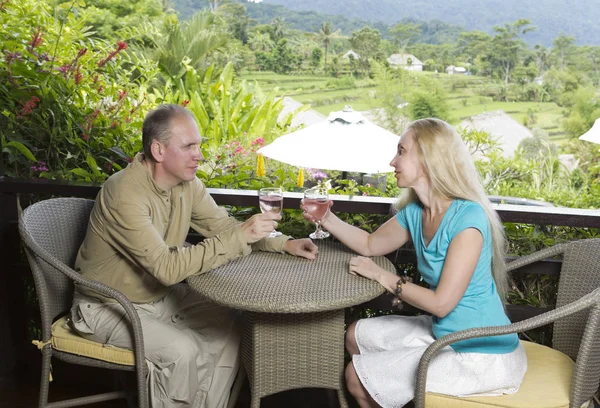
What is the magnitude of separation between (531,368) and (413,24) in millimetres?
13325

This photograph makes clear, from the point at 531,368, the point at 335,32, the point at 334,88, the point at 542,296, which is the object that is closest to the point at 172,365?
the point at 531,368

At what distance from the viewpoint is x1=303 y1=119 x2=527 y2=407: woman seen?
1.78 m

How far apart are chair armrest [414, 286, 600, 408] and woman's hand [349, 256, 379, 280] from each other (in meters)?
0.27

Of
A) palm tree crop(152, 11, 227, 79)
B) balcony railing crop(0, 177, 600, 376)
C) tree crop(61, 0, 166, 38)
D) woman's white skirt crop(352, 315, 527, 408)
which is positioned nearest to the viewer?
woman's white skirt crop(352, 315, 527, 408)

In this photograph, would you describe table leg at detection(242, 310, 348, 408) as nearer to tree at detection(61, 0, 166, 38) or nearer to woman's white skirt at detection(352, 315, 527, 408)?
woman's white skirt at detection(352, 315, 527, 408)

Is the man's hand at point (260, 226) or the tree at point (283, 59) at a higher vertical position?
the man's hand at point (260, 226)

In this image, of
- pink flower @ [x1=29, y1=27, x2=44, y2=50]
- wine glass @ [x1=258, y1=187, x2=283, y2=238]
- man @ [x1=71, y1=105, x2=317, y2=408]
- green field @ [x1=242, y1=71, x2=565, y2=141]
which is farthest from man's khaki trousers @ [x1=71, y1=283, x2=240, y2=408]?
green field @ [x1=242, y1=71, x2=565, y2=141]

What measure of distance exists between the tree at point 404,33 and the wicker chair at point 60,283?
483 inches

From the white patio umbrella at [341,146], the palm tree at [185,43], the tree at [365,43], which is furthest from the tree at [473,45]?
the white patio umbrella at [341,146]

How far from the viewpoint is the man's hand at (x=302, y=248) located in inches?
83.7

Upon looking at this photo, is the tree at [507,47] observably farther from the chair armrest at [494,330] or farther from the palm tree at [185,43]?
the chair armrest at [494,330]

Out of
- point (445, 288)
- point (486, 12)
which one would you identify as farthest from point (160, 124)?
point (486, 12)

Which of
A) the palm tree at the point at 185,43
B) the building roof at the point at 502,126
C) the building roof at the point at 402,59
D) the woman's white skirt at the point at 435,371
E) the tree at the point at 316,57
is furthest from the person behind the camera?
the tree at the point at 316,57

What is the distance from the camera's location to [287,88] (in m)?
13.5
